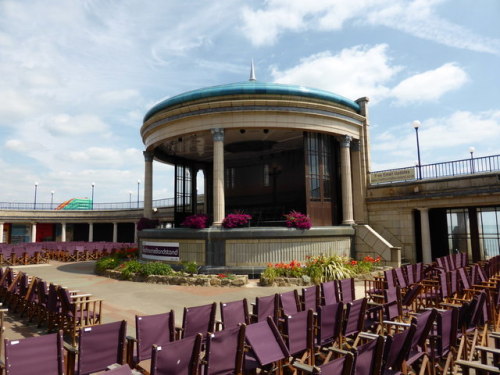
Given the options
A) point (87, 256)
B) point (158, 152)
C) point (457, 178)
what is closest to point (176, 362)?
point (457, 178)

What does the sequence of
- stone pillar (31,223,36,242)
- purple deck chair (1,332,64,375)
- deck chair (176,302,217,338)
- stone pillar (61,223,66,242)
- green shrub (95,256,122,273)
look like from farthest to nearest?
stone pillar (61,223,66,242) < stone pillar (31,223,36,242) < green shrub (95,256,122,273) < deck chair (176,302,217,338) < purple deck chair (1,332,64,375)

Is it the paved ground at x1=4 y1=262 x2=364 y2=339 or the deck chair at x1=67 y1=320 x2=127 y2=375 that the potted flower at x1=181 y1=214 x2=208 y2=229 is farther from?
the deck chair at x1=67 y1=320 x2=127 y2=375

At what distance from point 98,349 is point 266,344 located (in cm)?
219

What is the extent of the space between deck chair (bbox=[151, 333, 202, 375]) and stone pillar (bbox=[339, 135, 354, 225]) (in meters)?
17.0

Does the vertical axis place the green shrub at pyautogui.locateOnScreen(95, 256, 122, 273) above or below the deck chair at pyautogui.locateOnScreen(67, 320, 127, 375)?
below

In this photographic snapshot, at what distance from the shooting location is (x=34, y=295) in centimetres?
941

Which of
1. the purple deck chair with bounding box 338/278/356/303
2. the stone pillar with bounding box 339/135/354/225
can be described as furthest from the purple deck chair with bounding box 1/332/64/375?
the stone pillar with bounding box 339/135/354/225

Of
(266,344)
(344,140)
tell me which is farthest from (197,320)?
(344,140)

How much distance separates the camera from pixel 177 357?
13.1ft

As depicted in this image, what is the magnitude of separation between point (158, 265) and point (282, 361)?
1246cm

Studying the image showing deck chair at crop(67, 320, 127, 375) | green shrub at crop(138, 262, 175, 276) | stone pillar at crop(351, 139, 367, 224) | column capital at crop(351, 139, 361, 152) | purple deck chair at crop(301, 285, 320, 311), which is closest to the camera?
deck chair at crop(67, 320, 127, 375)

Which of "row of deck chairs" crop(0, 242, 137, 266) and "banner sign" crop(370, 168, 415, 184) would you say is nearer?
"banner sign" crop(370, 168, 415, 184)

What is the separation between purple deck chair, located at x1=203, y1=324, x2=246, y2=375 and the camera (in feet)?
14.1

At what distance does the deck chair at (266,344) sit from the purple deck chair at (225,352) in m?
0.15
